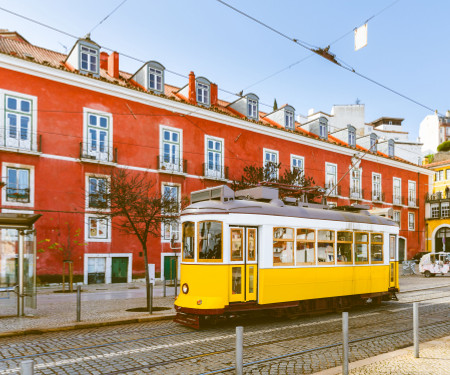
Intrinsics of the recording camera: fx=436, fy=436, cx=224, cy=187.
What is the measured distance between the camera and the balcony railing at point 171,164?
81.3 ft

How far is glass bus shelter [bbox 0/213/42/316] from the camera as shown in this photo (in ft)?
39.9

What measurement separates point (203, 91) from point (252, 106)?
432cm

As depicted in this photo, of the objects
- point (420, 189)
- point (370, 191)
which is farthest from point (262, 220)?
point (420, 189)

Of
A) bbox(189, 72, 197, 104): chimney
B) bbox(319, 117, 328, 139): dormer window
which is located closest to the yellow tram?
bbox(189, 72, 197, 104): chimney

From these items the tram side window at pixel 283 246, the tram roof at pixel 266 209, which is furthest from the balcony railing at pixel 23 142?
the tram side window at pixel 283 246

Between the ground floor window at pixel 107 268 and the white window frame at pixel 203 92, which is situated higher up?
the white window frame at pixel 203 92

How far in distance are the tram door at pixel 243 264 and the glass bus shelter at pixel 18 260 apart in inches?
229

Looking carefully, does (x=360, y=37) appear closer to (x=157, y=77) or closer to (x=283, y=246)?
(x=283, y=246)

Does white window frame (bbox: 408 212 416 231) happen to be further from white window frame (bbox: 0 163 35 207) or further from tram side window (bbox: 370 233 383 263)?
white window frame (bbox: 0 163 35 207)

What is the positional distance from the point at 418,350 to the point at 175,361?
166 inches

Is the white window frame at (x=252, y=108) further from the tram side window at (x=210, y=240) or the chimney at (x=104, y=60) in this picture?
the tram side window at (x=210, y=240)

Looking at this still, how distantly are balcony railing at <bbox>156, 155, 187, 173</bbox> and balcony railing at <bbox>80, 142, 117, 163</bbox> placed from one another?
2861 millimetres

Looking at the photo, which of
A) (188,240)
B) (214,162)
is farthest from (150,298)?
(214,162)

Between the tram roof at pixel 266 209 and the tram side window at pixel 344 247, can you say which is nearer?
the tram roof at pixel 266 209
